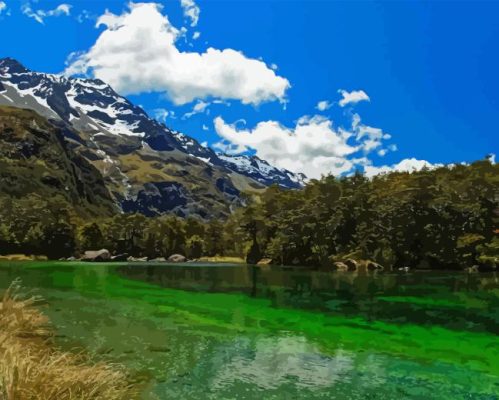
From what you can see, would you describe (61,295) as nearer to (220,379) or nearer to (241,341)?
(241,341)

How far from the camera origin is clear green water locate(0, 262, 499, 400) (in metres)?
20.3

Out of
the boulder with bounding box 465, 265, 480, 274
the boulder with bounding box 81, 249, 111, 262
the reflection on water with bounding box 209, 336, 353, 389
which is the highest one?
the boulder with bounding box 465, 265, 480, 274

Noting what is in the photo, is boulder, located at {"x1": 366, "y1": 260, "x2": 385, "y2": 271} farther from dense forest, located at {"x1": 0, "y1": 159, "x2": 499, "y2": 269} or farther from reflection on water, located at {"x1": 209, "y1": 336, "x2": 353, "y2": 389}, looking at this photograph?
reflection on water, located at {"x1": 209, "y1": 336, "x2": 353, "y2": 389}

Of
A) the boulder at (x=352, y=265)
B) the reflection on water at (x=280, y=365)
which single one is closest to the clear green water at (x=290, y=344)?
the reflection on water at (x=280, y=365)

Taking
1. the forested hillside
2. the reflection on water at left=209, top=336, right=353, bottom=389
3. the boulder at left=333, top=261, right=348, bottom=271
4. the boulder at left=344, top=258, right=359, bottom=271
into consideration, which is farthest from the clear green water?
the forested hillside

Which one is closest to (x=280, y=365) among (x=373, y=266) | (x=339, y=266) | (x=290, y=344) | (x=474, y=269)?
(x=290, y=344)

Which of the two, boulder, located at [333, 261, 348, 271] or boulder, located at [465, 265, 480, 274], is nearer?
boulder, located at [465, 265, 480, 274]

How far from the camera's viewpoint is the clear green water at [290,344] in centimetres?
2034

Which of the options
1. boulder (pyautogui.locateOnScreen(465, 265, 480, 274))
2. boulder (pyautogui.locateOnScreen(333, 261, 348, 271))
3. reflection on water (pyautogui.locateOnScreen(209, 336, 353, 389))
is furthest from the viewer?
boulder (pyautogui.locateOnScreen(333, 261, 348, 271))

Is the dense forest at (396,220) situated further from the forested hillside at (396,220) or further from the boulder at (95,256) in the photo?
the boulder at (95,256)

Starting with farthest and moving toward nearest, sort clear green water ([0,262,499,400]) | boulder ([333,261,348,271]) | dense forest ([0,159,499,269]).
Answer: boulder ([333,261,348,271]) < dense forest ([0,159,499,269]) < clear green water ([0,262,499,400])

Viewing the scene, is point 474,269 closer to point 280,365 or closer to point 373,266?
point 373,266

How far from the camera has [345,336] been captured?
105ft

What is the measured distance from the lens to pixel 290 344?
29.0 metres
